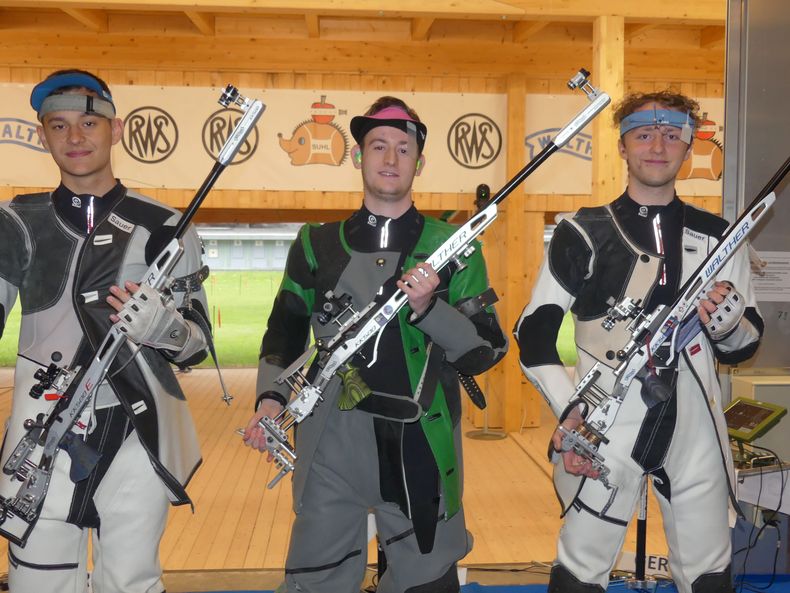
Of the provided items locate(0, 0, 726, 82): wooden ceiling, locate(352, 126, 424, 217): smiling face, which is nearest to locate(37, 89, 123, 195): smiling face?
locate(352, 126, 424, 217): smiling face

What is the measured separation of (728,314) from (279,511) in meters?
3.98

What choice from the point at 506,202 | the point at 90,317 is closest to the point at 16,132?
the point at 506,202

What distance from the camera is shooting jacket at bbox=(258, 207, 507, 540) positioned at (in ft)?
8.72

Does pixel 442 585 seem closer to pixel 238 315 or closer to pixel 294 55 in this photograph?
pixel 294 55

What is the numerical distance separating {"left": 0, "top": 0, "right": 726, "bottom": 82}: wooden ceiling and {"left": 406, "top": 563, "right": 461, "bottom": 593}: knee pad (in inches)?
222

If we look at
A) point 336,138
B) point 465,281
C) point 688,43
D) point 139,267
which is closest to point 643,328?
point 465,281

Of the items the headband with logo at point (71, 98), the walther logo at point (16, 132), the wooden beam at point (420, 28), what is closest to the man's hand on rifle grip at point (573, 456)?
the headband with logo at point (71, 98)

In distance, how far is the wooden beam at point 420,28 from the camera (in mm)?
7196

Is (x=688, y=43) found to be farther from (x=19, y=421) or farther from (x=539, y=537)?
(x=19, y=421)

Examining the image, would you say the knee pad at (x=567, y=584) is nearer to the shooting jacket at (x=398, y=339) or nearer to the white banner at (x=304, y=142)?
the shooting jacket at (x=398, y=339)

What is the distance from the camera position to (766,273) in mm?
4551

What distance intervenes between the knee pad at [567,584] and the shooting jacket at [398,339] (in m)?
0.47

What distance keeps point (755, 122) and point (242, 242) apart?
9.35 meters

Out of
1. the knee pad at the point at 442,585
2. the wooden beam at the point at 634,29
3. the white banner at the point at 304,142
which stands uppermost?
the wooden beam at the point at 634,29
